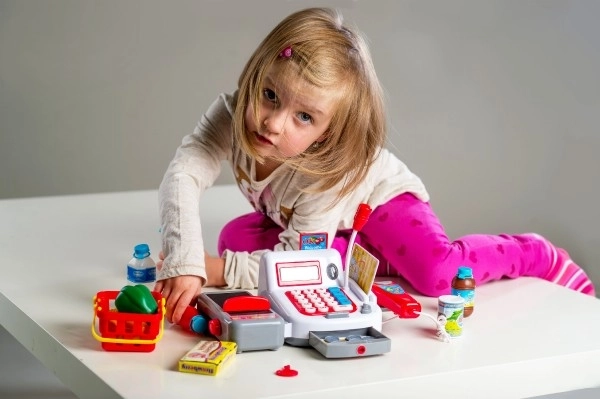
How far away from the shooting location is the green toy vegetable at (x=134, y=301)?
131cm

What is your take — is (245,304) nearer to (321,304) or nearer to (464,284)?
(321,304)

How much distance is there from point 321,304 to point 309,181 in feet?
1.00

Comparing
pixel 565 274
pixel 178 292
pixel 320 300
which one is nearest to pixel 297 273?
pixel 320 300

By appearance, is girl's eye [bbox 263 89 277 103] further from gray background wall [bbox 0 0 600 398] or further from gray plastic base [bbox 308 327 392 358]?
gray background wall [bbox 0 0 600 398]

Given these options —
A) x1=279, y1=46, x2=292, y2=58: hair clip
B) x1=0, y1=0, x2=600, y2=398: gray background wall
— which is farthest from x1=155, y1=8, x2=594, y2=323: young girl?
x1=0, y1=0, x2=600, y2=398: gray background wall

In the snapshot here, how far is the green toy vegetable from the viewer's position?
1.31 meters

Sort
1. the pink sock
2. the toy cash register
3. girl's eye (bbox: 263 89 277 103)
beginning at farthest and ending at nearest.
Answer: the pink sock → girl's eye (bbox: 263 89 277 103) → the toy cash register

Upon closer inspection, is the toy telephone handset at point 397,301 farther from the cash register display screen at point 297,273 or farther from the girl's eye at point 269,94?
the girl's eye at point 269,94

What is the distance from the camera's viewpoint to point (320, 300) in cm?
142

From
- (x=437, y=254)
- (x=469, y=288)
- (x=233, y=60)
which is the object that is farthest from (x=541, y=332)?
(x=233, y=60)

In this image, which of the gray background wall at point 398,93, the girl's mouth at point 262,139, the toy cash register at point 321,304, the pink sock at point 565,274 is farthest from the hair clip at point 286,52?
the gray background wall at point 398,93

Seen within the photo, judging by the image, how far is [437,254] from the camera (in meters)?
1.71

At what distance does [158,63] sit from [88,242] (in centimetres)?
92

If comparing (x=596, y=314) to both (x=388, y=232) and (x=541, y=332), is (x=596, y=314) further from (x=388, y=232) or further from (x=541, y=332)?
(x=388, y=232)
